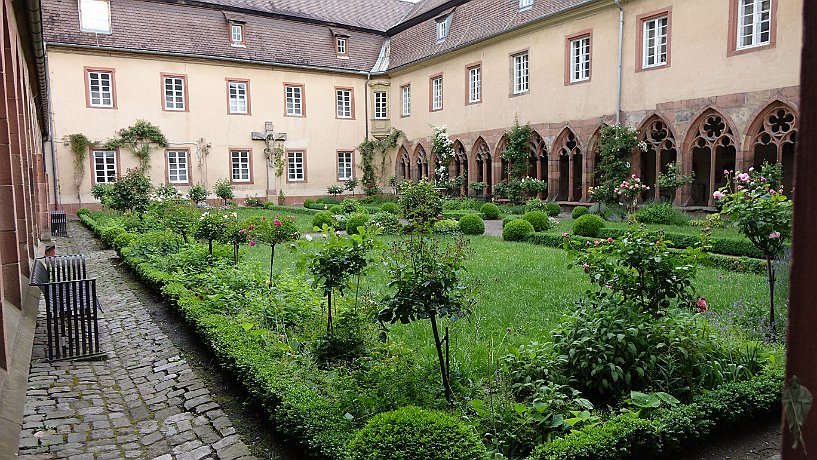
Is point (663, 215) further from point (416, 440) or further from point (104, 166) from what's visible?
point (104, 166)

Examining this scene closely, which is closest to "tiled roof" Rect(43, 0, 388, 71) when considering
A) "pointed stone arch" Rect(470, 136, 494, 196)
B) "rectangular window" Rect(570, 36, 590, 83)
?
"pointed stone arch" Rect(470, 136, 494, 196)

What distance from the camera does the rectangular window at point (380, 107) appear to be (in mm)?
30172

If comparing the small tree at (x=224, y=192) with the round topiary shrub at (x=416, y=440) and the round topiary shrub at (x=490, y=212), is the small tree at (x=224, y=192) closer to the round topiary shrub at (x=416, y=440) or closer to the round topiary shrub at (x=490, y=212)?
the round topiary shrub at (x=490, y=212)

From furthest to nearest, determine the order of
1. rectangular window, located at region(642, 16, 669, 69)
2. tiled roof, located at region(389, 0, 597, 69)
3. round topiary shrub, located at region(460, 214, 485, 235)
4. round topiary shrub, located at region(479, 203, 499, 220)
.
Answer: tiled roof, located at region(389, 0, 597, 69) → round topiary shrub, located at region(479, 203, 499, 220) → rectangular window, located at region(642, 16, 669, 69) → round topiary shrub, located at region(460, 214, 485, 235)

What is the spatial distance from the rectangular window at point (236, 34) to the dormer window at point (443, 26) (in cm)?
891

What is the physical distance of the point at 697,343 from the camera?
4.71 m

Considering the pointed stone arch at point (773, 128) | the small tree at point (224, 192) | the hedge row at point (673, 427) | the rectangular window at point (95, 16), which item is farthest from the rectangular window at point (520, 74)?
the hedge row at point (673, 427)

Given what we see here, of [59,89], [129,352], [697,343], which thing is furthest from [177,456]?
[59,89]

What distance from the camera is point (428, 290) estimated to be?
4.26m

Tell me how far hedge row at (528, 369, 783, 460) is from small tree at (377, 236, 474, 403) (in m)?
1.03

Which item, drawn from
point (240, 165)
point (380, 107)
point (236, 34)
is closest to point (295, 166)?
point (240, 165)

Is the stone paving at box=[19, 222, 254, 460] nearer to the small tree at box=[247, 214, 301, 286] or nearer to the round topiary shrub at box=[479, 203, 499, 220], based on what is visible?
the small tree at box=[247, 214, 301, 286]

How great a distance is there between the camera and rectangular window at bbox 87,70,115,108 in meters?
23.5

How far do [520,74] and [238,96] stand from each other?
12893 mm
